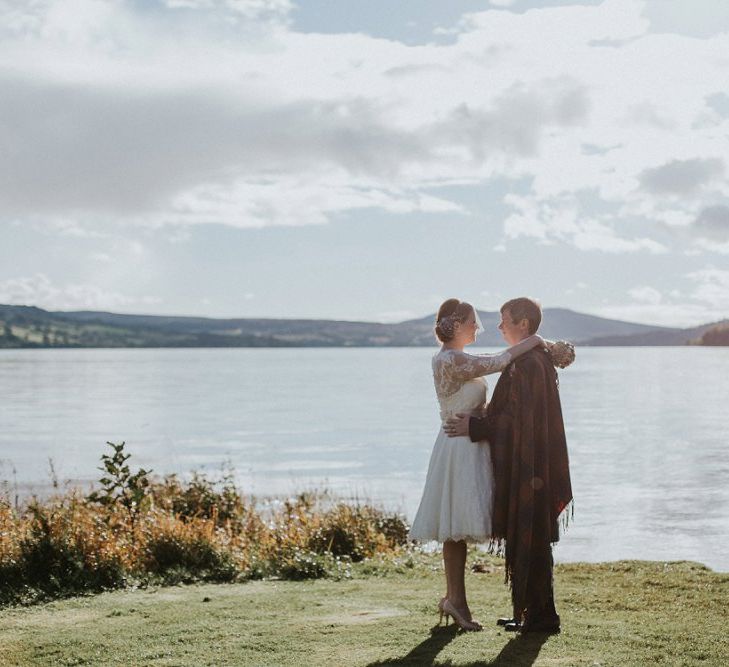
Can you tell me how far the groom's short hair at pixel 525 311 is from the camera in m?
7.29

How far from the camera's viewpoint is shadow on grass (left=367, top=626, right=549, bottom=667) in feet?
22.4

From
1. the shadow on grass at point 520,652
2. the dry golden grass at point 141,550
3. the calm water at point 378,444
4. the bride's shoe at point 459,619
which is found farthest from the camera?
the calm water at point 378,444

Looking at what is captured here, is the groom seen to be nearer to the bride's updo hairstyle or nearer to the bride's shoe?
the bride's updo hairstyle

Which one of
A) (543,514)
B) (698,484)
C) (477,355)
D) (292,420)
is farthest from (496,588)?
(292,420)

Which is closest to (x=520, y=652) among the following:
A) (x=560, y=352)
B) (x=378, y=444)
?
(x=560, y=352)

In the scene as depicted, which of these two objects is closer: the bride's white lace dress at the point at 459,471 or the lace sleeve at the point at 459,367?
the lace sleeve at the point at 459,367

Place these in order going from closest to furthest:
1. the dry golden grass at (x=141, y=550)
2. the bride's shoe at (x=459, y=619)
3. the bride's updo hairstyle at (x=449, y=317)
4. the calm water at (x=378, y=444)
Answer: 1. the bride's updo hairstyle at (x=449, y=317)
2. the bride's shoe at (x=459, y=619)
3. the dry golden grass at (x=141, y=550)
4. the calm water at (x=378, y=444)

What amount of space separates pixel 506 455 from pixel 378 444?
136 feet

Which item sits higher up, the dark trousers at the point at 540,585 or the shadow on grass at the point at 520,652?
the dark trousers at the point at 540,585

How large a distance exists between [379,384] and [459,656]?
110562mm

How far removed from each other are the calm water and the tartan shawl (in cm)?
1163

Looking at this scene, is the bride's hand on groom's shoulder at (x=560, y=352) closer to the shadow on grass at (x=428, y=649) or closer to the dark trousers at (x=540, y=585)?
the dark trousers at (x=540, y=585)

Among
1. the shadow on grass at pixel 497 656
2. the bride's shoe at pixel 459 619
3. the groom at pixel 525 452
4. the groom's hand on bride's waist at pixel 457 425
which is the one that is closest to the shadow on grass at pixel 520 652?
the shadow on grass at pixel 497 656

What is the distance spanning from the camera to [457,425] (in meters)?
7.34
